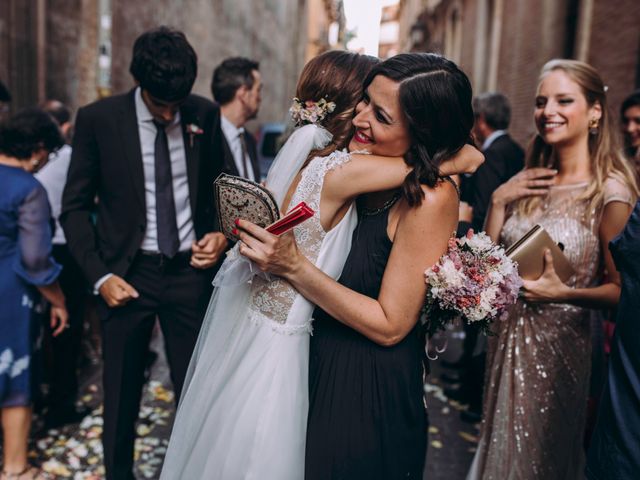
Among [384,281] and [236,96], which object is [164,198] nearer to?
[384,281]

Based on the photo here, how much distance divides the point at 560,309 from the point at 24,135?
3.05 metres

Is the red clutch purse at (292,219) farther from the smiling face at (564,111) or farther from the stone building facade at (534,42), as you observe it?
the smiling face at (564,111)

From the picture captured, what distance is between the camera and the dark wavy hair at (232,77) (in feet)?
15.9

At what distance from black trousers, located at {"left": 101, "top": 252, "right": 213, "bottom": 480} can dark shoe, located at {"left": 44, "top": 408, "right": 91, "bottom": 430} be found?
1.44 meters

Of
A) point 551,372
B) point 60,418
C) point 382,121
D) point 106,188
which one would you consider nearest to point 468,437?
point 551,372

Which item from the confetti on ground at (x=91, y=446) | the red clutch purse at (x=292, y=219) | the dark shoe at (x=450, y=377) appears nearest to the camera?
the red clutch purse at (x=292, y=219)

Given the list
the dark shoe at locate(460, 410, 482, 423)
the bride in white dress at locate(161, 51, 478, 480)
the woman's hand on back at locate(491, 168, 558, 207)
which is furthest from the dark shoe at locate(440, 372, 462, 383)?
the bride in white dress at locate(161, 51, 478, 480)

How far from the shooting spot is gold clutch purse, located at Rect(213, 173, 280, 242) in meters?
1.90

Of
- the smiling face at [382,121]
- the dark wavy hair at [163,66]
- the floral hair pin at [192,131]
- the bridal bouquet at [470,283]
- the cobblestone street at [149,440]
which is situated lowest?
the cobblestone street at [149,440]

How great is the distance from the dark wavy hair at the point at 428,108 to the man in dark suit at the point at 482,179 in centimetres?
253

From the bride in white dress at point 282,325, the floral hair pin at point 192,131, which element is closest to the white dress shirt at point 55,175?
the floral hair pin at point 192,131

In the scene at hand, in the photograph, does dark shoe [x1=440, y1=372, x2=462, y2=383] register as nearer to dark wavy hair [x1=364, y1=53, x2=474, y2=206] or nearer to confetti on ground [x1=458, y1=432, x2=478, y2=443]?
confetti on ground [x1=458, y1=432, x2=478, y2=443]

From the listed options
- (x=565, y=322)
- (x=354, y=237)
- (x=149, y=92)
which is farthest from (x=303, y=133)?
(x=565, y=322)

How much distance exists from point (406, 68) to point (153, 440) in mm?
3339
